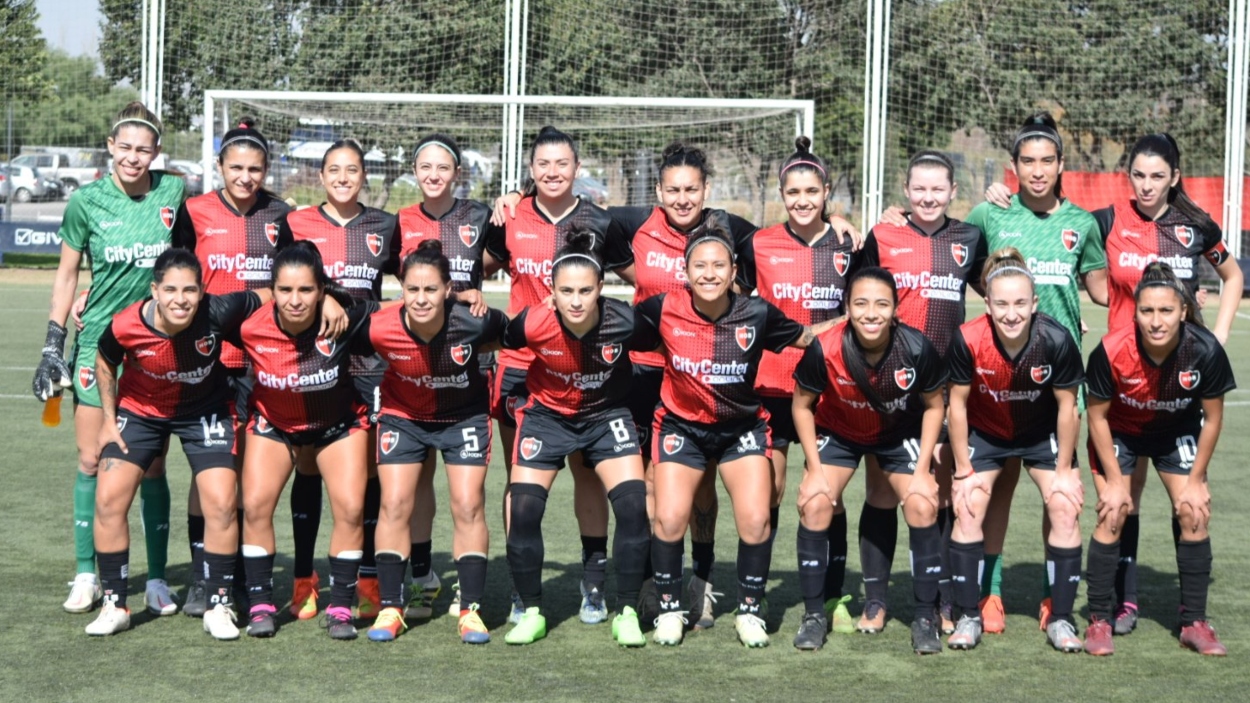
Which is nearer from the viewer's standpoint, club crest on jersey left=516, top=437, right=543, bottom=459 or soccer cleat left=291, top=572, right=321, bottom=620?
club crest on jersey left=516, top=437, right=543, bottom=459

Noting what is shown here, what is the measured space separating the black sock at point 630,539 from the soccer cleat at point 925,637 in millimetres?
1041

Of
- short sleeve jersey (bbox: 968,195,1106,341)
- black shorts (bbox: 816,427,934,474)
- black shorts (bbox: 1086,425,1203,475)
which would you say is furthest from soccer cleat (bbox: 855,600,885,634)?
short sleeve jersey (bbox: 968,195,1106,341)

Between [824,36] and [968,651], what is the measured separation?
16895 millimetres

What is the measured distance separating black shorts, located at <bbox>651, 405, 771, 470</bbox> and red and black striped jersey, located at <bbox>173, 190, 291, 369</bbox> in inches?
68.5

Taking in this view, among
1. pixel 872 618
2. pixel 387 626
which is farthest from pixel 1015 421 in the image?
pixel 387 626

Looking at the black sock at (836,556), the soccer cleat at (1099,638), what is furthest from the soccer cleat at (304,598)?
the soccer cleat at (1099,638)

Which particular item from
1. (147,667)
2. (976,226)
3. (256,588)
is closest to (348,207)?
(256,588)

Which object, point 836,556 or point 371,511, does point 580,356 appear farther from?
point 836,556

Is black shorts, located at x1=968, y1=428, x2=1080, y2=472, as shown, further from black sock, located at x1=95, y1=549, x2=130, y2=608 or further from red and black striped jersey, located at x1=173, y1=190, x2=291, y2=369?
black sock, located at x1=95, y1=549, x2=130, y2=608

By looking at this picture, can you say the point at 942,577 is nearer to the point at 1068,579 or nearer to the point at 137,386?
the point at 1068,579

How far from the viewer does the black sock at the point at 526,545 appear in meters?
5.10

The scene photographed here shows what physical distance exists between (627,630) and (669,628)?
17 centimetres

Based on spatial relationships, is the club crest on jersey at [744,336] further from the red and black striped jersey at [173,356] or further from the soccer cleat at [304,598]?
the soccer cleat at [304,598]

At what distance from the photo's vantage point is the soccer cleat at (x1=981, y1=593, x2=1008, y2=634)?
5238mm
